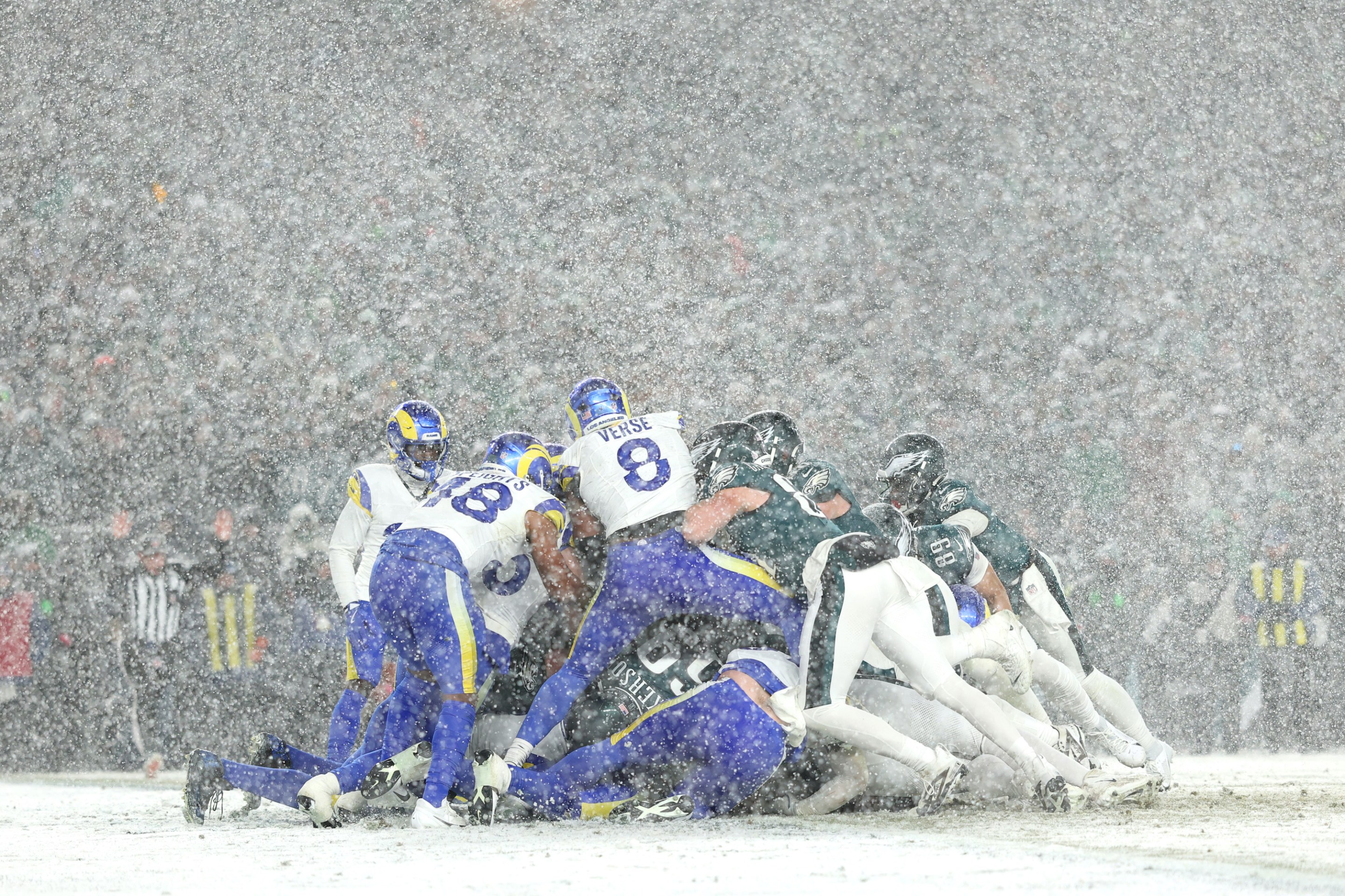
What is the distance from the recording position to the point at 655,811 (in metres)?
4.89

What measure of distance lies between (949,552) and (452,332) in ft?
21.1

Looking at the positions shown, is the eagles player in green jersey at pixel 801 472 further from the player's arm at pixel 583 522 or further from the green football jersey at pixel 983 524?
the player's arm at pixel 583 522

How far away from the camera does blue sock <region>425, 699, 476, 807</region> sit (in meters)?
4.86

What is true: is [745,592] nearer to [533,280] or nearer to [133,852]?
[133,852]

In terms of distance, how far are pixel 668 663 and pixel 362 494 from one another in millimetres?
2133

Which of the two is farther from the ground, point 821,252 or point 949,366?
point 821,252

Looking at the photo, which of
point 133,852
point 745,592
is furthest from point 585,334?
point 133,852

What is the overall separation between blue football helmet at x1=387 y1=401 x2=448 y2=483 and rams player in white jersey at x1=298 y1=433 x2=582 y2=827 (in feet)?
2.91

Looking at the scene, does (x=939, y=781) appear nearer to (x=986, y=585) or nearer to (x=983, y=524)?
(x=986, y=585)

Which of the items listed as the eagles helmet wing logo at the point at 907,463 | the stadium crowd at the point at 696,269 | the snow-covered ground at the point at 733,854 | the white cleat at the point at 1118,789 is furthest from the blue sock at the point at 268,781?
the stadium crowd at the point at 696,269

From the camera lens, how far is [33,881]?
3.68 metres

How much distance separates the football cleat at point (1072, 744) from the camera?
5.48 metres

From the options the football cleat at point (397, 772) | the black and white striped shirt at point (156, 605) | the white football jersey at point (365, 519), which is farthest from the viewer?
the black and white striped shirt at point (156, 605)

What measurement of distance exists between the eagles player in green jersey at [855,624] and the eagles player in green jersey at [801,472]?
62 centimetres
